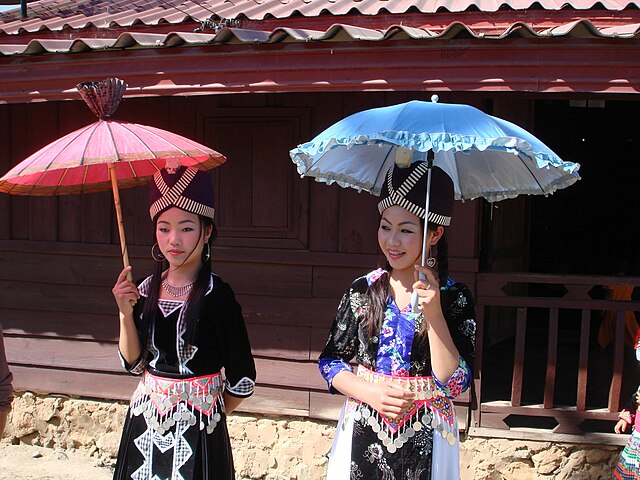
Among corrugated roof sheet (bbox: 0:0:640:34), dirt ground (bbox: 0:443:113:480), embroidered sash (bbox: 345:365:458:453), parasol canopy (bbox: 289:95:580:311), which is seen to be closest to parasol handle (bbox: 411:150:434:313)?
parasol canopy (bbox: 289:95:580:311)

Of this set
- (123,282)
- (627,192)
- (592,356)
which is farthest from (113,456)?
(627,192)

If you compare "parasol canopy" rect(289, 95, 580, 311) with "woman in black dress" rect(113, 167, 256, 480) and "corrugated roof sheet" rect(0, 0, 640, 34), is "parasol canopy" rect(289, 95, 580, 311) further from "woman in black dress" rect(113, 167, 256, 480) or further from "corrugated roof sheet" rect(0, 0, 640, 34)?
"corrugated roof sheet" rect(0, 0, 640, 34)

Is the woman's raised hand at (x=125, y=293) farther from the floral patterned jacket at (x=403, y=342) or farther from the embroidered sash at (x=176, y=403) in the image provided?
the floral patterned jacket at (x=403, y=342)

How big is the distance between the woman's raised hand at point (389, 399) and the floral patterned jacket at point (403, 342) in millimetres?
127

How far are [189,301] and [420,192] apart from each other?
3.31 ft

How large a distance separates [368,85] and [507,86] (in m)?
0.74

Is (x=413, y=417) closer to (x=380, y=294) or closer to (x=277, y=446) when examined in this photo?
(x=380, y=294)

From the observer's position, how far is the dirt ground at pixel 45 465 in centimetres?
498

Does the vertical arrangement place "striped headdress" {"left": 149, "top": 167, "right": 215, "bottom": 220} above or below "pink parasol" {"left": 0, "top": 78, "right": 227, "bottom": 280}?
below

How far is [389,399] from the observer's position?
243cm

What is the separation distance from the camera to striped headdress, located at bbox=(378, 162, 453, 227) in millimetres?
2527

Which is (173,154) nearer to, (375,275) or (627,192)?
(375,275)

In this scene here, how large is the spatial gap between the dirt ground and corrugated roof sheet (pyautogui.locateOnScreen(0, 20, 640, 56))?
2943 mm

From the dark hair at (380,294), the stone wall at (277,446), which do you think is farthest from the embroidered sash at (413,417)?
the stone wall at (277,446)
